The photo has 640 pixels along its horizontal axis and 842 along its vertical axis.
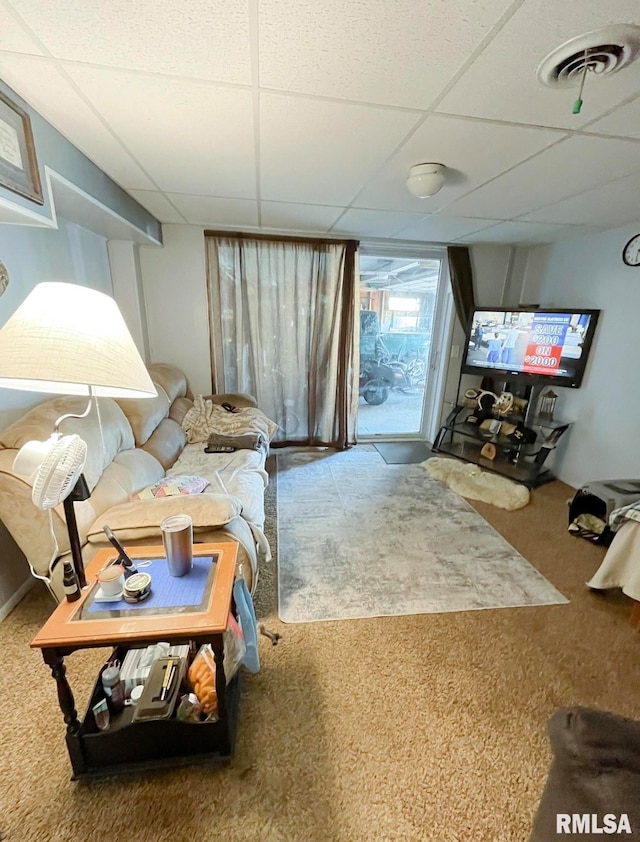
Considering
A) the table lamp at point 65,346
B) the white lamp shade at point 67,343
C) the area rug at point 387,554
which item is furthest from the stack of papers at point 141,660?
the white lamp shade at point 67,343

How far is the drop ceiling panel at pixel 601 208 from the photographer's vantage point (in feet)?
6.61

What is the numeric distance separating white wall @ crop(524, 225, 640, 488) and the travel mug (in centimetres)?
324

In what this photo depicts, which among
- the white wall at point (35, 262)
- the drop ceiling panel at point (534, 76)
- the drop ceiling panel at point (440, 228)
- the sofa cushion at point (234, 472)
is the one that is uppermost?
the drop ceiling panel at point (440, 228)

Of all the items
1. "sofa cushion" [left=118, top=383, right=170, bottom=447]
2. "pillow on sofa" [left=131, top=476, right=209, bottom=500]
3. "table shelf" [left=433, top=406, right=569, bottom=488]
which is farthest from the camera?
"table shelf" [left=433, top=406, right=569, bottom=488]

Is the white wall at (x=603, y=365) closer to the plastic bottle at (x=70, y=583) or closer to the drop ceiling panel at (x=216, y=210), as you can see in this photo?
the drop ceiling panel at (x=216, y=210)

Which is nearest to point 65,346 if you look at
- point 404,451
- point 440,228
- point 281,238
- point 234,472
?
point 234,472

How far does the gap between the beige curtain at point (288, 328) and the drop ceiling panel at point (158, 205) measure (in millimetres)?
377

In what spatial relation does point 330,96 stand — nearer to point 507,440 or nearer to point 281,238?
point 281,238

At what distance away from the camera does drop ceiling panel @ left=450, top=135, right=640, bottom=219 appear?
1561 millimetres

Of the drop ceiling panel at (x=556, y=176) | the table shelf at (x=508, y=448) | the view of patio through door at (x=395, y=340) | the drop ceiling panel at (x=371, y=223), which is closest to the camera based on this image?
the drop ceiling panel at (x=556, y=176)

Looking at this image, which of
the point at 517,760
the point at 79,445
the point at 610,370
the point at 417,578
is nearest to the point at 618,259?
the point at 610,370

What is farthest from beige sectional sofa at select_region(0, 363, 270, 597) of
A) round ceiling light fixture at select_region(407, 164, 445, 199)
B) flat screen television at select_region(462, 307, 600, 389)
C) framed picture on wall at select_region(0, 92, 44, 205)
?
flat screen television at select_region(462, 307, 600, 389)

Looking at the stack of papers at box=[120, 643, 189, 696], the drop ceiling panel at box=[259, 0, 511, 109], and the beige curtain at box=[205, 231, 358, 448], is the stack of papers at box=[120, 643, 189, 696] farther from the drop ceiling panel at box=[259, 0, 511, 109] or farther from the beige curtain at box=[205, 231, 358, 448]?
the beige curtain at box=[205, 231, 358, 448]

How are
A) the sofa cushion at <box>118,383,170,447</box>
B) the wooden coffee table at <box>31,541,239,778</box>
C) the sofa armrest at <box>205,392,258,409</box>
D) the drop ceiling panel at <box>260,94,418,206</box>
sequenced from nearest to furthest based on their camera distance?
the wooden coffee table at <box>31,541,239,778</box> → the drop ceiling panel at <box>260,94,418,206</box> → the sofa cushion at <box>118,383,170,447</box> → the sofa armrest at <box>205,392,258,409</box>
